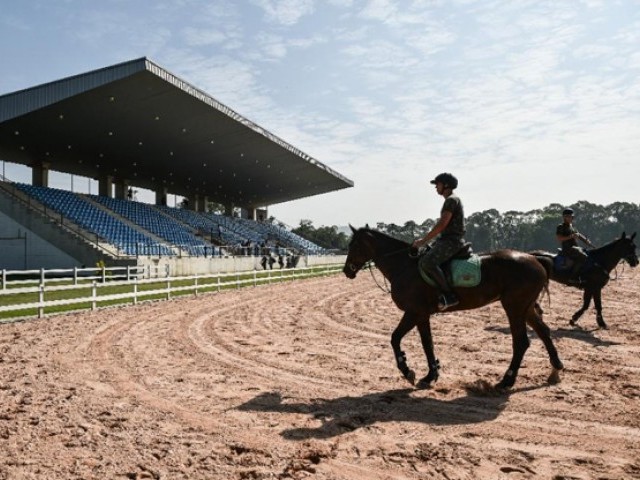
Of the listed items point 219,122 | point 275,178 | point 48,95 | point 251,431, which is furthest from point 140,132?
point 251,431

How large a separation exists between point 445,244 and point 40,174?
40366mm

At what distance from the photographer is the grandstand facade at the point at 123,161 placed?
84.9ft

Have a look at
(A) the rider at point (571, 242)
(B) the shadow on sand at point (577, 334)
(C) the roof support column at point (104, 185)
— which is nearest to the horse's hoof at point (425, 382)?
(B) the shadow on sand at point (577, 334)

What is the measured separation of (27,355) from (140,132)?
2803 centimetres

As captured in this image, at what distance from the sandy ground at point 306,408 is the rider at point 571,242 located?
5.72 ft

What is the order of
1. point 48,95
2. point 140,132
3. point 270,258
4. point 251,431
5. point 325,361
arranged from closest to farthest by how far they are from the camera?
1. point 251,431
2. point 325,361
3. point 48,95
4. point 140,132
5. point 270,258

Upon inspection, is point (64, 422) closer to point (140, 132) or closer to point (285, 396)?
point (285, 396)

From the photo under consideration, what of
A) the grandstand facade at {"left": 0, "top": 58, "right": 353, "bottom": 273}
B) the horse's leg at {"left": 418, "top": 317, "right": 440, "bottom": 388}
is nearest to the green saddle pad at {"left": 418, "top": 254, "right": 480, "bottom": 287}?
the horse's leg at {"left": 418, "top": 317, "right": 440, "bottom": 388}

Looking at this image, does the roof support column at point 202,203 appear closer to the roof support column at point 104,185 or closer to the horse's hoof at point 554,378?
the roof support column at point 104,185

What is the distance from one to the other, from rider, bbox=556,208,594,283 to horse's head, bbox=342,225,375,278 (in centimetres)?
652

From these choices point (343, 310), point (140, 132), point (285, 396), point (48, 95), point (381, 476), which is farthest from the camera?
point (140, 132)

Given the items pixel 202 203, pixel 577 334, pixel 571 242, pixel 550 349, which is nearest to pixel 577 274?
pixel 571 242

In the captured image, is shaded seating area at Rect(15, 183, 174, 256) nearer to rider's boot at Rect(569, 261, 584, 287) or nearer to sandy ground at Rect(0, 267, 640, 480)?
sandy ground at Rect(0, 267, 640, 480)

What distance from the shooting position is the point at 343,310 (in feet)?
47.2
